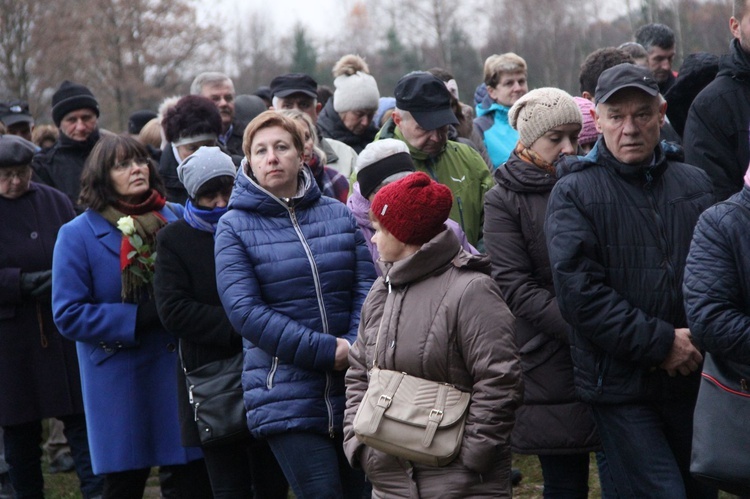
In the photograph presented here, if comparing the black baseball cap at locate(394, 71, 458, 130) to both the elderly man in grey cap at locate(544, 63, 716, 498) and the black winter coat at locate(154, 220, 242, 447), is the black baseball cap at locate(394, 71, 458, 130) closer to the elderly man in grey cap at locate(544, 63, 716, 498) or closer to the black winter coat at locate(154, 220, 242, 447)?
the black winter coat at locate(154, 220, 242, 447)

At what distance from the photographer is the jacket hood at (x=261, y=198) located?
475 cm

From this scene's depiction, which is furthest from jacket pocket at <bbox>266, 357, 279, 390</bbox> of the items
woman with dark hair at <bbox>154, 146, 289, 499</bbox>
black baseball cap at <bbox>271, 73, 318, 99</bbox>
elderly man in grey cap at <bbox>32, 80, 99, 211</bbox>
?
elderly man in grey cap at <bbox>32, 80, 99, 211</bbox>

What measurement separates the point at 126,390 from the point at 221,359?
80 centimetres

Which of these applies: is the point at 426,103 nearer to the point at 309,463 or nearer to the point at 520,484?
the point at 309,463

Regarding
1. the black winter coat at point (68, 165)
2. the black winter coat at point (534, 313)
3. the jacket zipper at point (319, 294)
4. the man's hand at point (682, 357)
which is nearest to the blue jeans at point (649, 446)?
the man's hand at point (682, 357)

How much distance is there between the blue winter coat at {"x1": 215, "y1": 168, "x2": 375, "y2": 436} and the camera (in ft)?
15.0

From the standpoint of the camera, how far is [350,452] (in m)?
4.00

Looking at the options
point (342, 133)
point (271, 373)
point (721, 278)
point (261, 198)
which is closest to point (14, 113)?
point (342, 133)

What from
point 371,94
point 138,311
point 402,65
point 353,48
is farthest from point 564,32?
point 138,311

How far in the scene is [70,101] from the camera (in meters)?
7.87

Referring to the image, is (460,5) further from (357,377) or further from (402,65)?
(357,377)

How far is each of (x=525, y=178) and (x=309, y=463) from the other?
1.64 metres

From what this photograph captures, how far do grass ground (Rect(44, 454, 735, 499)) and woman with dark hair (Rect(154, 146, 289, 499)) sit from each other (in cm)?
187

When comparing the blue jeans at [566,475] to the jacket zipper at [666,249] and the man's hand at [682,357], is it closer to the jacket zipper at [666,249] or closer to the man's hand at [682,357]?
the man's hand at [682,357]
